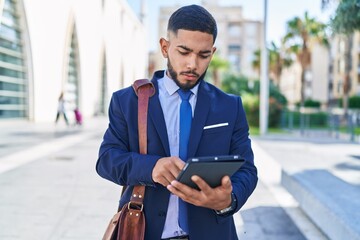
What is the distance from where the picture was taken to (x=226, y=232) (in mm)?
1659

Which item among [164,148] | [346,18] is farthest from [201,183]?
[346,18]

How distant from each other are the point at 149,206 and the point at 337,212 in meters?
2.83

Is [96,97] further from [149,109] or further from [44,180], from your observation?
[149,109]

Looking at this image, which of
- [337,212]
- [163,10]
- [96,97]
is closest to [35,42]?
[96,97]

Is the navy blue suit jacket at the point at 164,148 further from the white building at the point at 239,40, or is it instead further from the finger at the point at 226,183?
the white building at the point at 239,40

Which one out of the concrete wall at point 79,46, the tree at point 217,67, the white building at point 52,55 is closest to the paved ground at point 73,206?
the white building at point 52,55

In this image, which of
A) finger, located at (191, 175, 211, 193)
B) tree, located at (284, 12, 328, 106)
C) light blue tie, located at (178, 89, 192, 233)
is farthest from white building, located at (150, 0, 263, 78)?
finger, located at (191, 175, 211, 193)

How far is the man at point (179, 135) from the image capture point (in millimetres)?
1551

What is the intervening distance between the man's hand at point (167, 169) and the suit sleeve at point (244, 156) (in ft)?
0.99

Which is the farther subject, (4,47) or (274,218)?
(4,47)

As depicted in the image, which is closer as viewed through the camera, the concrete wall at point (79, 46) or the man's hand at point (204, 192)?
the man's hand at point (204, 192)

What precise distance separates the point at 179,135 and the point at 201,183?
0.36 metres

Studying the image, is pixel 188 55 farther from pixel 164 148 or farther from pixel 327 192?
pixel 327 192

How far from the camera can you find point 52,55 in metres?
27.0
